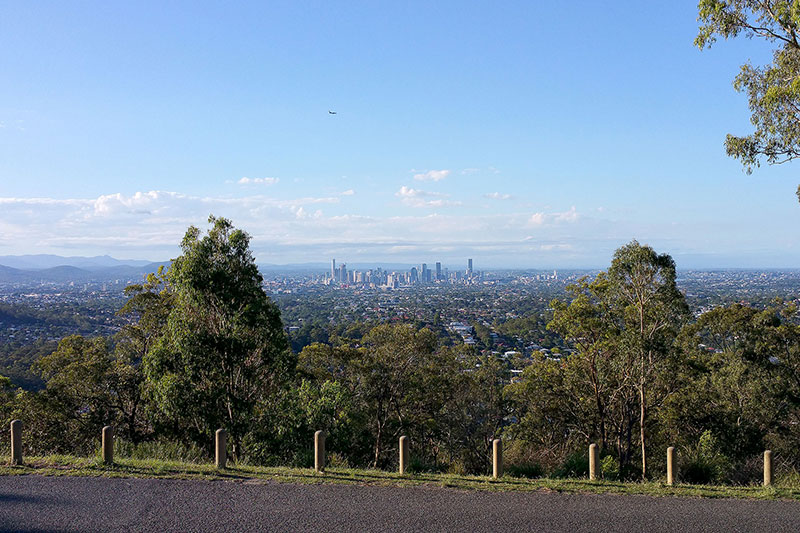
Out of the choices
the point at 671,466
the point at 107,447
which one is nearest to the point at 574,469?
the point at 671,466

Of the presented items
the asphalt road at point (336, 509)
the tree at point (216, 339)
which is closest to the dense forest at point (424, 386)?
the tree at point (216, 339)

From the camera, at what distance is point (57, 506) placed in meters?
6.41

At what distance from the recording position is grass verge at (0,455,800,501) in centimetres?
721

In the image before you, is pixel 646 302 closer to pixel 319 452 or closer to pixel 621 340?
pixel 621 340

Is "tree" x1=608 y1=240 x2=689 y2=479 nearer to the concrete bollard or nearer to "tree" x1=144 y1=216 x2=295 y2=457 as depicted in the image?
the concrete bollard

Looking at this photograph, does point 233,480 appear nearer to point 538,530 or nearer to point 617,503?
point 538,530

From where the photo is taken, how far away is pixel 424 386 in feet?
58.6

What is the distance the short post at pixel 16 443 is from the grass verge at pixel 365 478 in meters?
0.12

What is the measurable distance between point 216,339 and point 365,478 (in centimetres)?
535

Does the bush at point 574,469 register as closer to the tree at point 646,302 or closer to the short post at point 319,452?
the tree at point 646,302

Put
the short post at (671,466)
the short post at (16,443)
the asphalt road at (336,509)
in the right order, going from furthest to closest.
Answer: the short post at (16,443) < the short post at (671,466) < the asphalt road at (336,509)

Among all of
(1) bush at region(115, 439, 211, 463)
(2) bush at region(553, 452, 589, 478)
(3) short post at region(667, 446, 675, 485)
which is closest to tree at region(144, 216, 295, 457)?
(1) bush at region(115, 439, 211, 463)

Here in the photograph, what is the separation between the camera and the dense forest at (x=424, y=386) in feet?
37.4

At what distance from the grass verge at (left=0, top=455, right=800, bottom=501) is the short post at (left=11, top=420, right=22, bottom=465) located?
0.38ft
